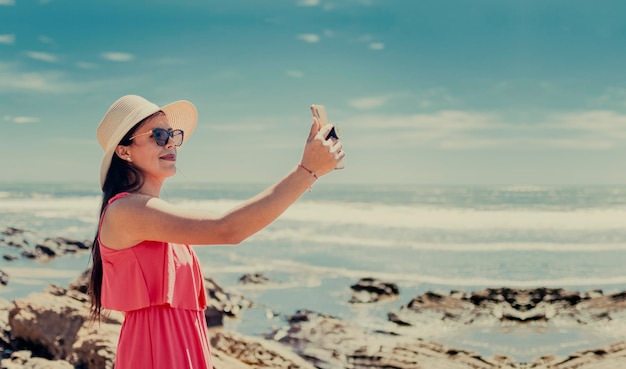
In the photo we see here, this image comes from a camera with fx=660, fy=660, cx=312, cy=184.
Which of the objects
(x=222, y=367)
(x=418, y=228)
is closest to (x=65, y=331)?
(x=222, y=367)

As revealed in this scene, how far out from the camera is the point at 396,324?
1234 cm

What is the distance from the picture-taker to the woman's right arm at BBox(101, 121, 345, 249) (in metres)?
2.40

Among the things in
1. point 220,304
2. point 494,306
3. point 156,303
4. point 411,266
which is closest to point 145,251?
point 156,303

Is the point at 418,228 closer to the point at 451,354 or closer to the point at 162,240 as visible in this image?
the point at 451,354

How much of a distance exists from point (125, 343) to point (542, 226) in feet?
104

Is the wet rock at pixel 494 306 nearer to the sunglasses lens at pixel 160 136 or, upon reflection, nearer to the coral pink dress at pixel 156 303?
the coral pink dress at pixel 156 303

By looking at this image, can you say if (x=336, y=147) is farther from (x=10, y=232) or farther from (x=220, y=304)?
(x=10, y=232)

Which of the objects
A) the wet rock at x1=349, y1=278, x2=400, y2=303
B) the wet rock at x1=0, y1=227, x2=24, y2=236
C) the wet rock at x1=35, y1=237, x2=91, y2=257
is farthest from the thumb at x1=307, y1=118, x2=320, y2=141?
the wet rock at x1=0, y1=227, x2=24, y2=236

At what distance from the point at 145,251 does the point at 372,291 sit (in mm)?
12647

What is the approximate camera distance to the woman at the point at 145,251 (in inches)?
106

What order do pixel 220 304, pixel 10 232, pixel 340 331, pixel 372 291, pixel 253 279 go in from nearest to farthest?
pixel 340 331
pixel 220 304
pixel 372 291
pixel 253 279
pixel 10 232

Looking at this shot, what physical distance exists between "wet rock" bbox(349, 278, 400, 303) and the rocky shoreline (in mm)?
23

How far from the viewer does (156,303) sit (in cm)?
286

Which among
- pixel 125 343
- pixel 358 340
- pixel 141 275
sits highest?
pixel 141 275
